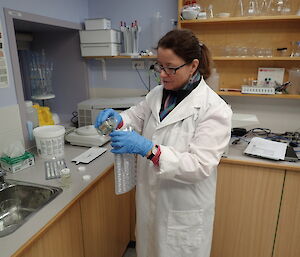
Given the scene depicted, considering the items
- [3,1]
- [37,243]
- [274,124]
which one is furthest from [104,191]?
[274,124]

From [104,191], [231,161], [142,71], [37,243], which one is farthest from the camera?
[142,71]

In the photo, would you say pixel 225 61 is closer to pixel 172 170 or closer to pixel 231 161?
pixel 231 161

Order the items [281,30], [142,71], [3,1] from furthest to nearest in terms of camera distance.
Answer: [142,71]
[281,30]
[3,1]

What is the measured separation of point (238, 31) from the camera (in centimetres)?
204

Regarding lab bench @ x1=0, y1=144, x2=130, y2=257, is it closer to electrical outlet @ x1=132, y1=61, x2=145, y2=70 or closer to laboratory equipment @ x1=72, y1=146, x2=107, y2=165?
laboratory equipment @ x1=72, y1=146, x2=107, y2=165

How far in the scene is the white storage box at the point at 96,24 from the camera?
209 cm

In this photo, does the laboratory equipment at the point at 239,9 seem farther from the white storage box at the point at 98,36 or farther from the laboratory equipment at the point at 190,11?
the white storage box at the point at 98,36

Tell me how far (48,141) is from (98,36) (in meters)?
1.04

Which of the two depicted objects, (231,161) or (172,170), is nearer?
(172,170)

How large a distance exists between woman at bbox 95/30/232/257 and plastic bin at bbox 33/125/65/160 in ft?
1.67

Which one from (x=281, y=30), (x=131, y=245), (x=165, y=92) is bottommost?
(x=131, y=245)

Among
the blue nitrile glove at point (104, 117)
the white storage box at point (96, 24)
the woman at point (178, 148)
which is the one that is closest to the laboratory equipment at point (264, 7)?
the woman at point (178, 148)

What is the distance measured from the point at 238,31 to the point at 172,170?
1.55 m

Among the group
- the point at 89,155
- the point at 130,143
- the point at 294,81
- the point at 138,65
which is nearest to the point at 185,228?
the point at 130,143
